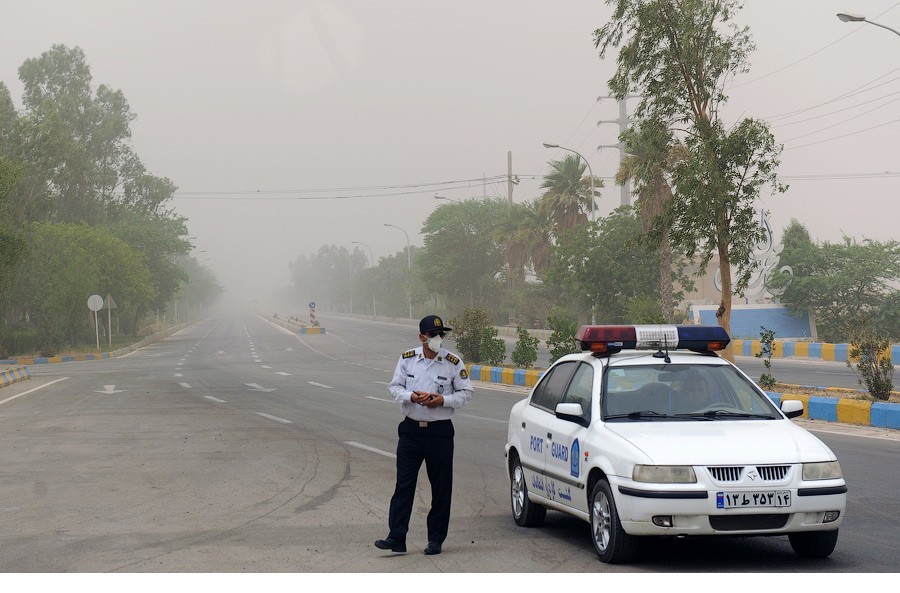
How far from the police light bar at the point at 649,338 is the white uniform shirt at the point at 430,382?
1056 mm

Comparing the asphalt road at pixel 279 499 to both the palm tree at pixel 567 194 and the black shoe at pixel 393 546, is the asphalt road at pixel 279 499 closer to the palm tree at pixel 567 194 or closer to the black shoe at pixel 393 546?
the black shoe at pixel 393 546

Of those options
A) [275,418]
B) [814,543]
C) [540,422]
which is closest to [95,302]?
[275,418]

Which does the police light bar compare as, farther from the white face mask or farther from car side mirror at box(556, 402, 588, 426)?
the white face mask

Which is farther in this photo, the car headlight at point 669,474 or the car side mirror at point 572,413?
the car side mirror at point 572,413

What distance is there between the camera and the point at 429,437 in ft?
26.6

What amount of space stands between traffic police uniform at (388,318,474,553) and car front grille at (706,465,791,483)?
1934 millimetres

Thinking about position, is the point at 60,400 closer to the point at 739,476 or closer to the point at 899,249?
the point at 739,476

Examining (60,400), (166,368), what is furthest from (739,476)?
(166,368)

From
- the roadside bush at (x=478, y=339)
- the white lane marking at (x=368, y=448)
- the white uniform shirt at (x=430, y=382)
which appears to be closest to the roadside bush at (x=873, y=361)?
the white lane marking at (x=368, y=448)

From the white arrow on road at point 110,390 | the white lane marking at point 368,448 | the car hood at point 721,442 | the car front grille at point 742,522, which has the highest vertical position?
the car hood at point 721,442

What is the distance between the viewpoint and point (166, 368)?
138 feet

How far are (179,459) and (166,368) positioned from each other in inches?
1102

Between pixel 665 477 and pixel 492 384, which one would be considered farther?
pixel 492 384

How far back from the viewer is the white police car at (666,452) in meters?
7.15
